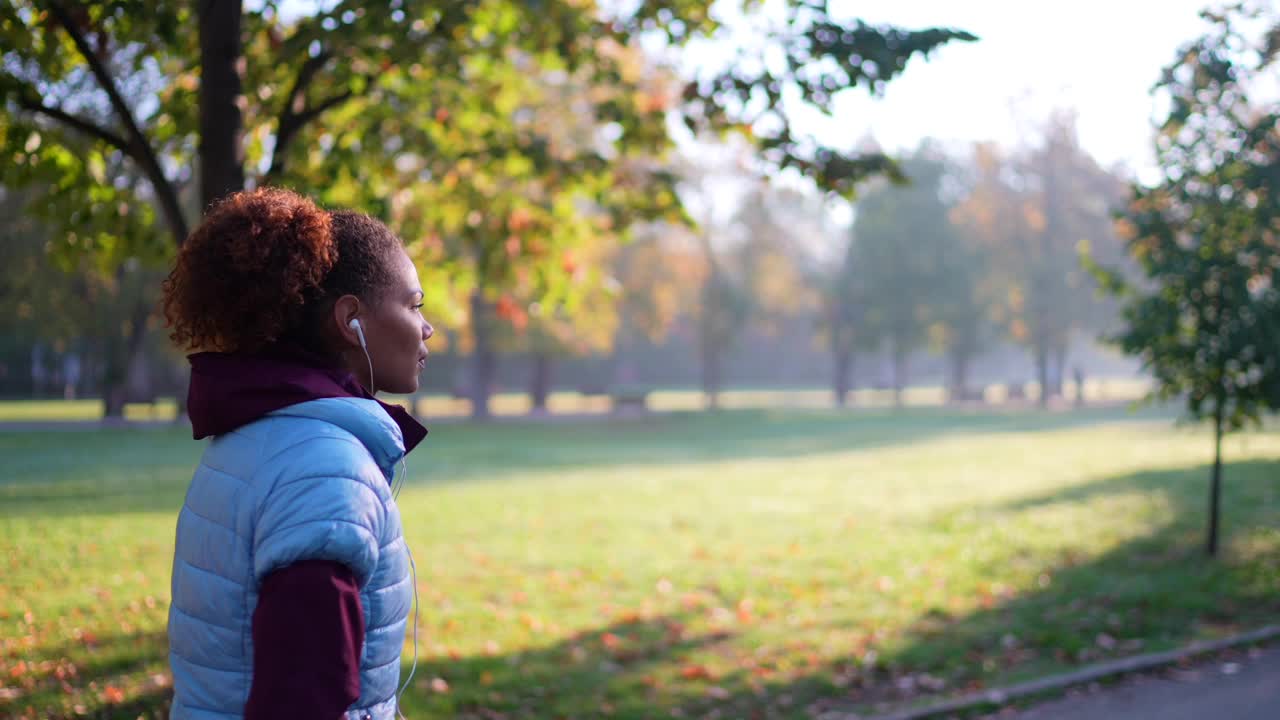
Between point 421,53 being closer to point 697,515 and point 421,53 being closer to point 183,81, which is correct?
point 183,81

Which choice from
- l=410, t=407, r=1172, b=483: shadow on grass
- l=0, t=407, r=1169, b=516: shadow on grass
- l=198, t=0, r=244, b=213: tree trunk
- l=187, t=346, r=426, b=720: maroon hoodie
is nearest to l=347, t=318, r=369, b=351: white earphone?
l=187, t=346, r=426, b=720: maroon hoodie

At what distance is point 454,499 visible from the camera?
15969 mm

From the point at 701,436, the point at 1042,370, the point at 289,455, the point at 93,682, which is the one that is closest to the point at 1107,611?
the point at 93,682

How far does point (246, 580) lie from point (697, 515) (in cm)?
1322

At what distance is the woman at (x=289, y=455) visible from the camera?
1698mm

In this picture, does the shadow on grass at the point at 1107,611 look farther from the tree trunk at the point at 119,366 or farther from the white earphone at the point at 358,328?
the tree trunk at the point at 119,366

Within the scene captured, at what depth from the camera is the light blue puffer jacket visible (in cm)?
174

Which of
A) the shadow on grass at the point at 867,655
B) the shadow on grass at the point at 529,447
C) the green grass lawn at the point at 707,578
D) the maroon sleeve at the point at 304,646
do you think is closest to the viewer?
the maroon sleeve at the point at 304,646

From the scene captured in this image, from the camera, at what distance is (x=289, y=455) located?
180cm

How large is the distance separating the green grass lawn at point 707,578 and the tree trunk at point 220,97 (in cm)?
294

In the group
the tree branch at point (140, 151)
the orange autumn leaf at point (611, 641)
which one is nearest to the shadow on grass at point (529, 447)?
the tree branch at point (140, 151)

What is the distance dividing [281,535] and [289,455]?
15 cm

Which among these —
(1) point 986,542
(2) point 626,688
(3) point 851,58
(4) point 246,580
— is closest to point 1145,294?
(1) point 986,542

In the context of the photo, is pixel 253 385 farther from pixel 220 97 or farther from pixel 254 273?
pixel 220 97
